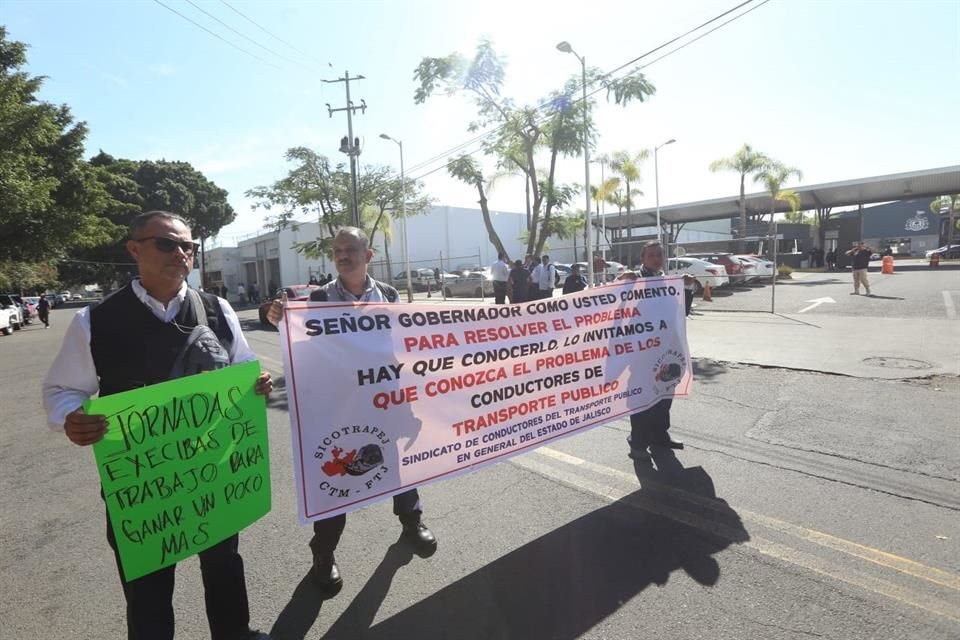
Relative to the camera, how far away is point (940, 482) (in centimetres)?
374

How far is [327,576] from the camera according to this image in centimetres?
278

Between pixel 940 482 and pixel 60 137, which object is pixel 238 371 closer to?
pixel 940 482

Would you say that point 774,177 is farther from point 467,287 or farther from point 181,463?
point 181,463

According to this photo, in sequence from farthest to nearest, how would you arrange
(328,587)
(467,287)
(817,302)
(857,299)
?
(467,287)
(857,299)
(817,302)
(328,587)

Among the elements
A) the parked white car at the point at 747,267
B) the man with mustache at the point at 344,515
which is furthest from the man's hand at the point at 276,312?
the parked white car at the point at 747,267

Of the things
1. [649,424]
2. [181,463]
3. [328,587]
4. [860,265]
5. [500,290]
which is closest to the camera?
[181,463]

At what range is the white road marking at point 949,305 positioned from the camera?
12078 millimetres

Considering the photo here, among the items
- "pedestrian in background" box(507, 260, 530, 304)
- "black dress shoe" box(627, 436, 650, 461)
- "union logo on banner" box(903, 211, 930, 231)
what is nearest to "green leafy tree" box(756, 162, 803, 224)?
"pedestrian in background" box(507, 260, 530, 304)

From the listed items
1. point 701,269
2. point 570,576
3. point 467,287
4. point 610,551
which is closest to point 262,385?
point 570,576

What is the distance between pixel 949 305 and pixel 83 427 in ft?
58.9

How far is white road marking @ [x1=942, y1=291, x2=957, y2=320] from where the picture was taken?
1208 cm

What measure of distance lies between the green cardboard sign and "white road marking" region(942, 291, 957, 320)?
48.1 ft

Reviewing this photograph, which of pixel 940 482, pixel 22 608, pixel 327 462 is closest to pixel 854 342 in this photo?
pixel 940 482

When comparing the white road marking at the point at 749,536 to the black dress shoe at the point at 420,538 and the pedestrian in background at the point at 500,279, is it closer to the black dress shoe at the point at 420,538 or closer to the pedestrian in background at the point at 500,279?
the black dress shoe at the point at 420,538
